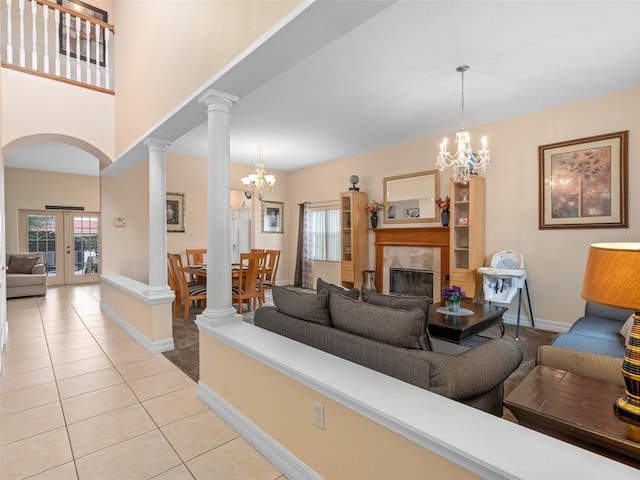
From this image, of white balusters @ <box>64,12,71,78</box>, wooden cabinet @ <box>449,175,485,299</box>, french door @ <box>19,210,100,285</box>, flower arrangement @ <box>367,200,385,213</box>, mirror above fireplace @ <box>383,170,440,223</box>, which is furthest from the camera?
french door @ <box>19,210,100,285</box>

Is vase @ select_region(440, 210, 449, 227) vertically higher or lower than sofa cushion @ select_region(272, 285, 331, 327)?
higher

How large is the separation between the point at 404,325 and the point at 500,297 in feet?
10.7

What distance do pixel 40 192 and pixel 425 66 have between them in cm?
944

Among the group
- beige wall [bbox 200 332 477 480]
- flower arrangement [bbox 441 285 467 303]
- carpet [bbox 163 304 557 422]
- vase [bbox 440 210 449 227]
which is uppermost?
vase [bbox 440 210 449 227]

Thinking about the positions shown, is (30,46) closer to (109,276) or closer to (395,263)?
(109,276)

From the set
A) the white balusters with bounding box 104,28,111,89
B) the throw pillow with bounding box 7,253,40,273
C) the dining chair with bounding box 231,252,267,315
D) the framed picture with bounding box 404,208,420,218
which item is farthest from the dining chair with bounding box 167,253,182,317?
the throw pillow with bounding box 7,253,40,273

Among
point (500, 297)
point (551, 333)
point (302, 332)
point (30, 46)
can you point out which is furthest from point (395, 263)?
point (30, 46)

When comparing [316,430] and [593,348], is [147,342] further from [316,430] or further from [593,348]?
[593,348]

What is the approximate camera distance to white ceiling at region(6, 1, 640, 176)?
223 cm

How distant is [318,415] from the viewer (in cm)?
149

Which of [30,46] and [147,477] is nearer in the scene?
[147,477]

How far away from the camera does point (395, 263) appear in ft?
19.3

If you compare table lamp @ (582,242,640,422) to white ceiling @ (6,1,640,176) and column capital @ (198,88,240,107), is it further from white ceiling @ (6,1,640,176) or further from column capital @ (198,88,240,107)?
column capital @ (198,88,240,107)

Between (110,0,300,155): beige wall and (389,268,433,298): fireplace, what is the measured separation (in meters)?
4.39
